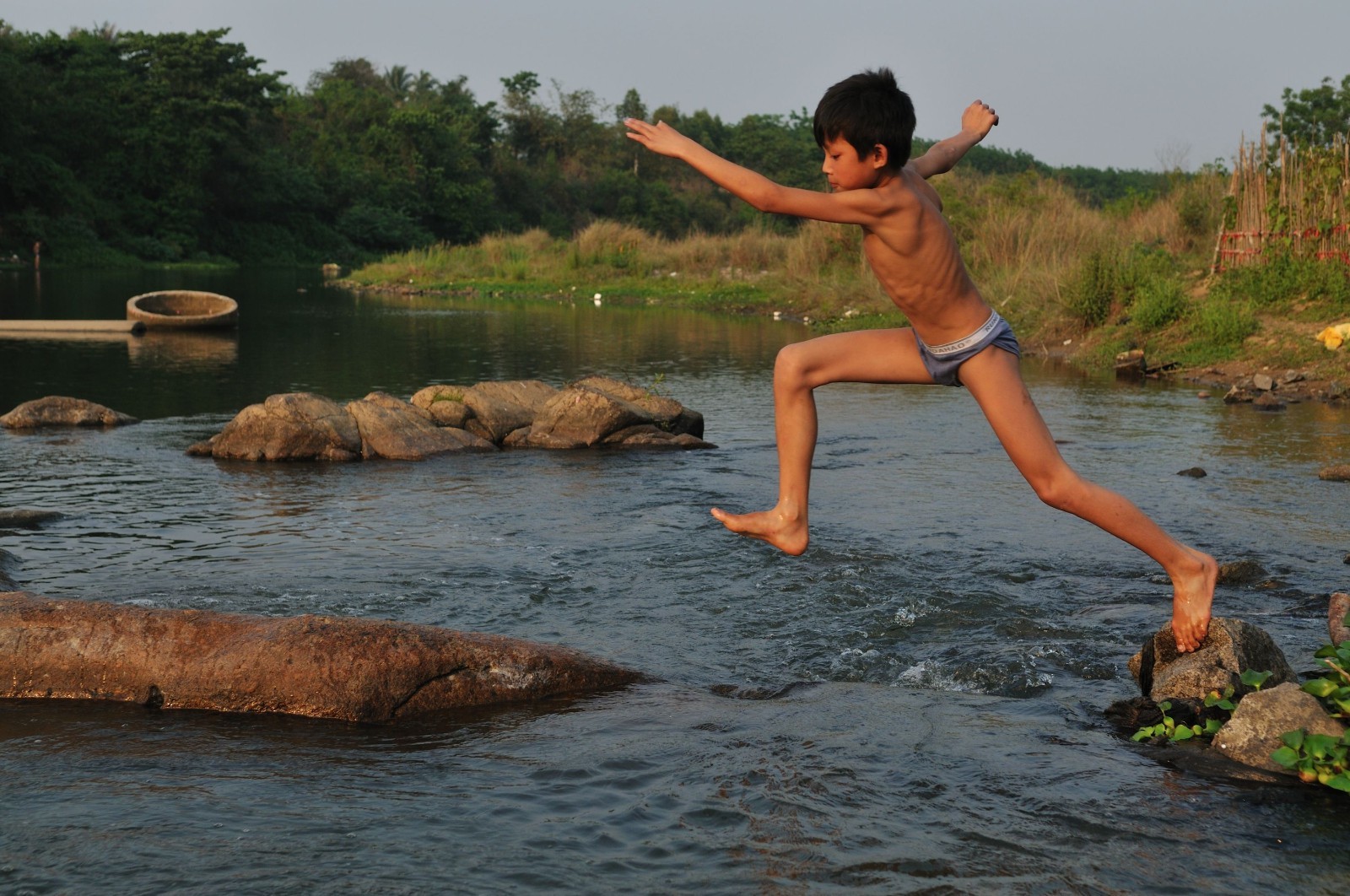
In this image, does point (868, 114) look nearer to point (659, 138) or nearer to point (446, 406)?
point (659, 138)

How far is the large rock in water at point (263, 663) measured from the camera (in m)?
4.82

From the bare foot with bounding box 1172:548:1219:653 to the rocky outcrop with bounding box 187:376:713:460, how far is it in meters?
7.49

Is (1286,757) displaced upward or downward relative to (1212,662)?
downward

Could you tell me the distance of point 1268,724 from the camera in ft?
14.1

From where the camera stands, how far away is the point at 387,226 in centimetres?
6700

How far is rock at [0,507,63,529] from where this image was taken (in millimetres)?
8148

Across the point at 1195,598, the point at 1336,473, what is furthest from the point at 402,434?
the point at 1195,598

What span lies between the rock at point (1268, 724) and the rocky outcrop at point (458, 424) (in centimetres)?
800

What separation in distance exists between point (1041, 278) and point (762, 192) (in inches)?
799

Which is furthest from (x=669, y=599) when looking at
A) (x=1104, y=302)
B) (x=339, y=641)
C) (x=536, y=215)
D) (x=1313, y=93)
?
(x=536, y=215)

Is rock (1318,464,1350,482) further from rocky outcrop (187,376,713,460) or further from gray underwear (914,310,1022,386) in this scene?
gray underwear (914,310,1022,386)

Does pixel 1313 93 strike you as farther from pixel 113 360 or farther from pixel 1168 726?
pixel 1168 726

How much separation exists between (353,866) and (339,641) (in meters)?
1.47

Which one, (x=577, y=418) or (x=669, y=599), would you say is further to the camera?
(x=577, y=418)
